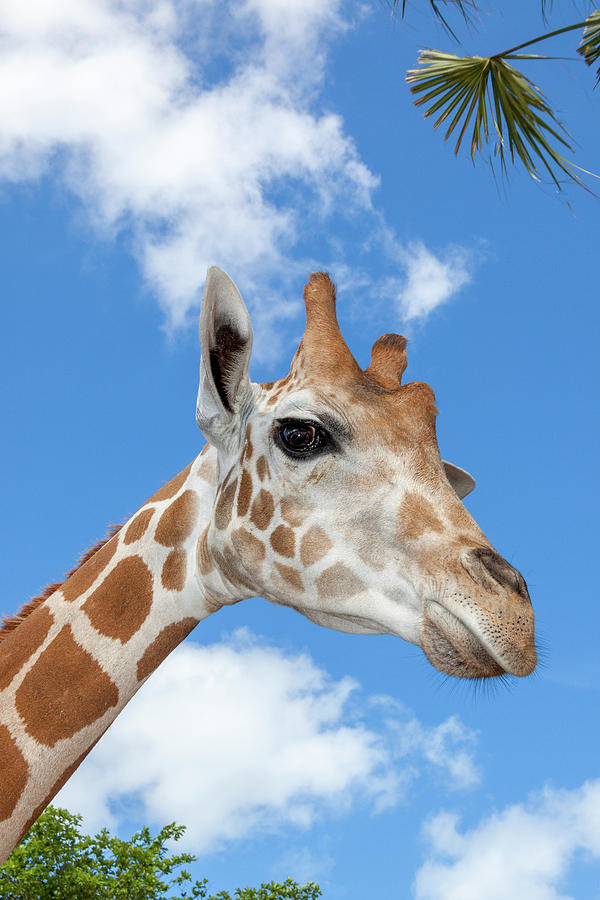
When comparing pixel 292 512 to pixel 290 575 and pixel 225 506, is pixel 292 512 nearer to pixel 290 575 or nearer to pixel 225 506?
pixel 290 575

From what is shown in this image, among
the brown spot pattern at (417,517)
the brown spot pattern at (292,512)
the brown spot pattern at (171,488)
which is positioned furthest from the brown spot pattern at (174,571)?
the brown spot pattern at (417,517)

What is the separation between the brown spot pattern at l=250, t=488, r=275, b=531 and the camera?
5203mm

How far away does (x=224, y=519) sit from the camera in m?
5.36

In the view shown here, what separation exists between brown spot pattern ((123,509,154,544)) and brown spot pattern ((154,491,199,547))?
142mm

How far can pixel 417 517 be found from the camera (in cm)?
484

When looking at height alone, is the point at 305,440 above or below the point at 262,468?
above

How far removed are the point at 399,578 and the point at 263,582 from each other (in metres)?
0.90

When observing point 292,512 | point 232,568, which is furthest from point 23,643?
point 292,512

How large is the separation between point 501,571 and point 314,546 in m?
1.11

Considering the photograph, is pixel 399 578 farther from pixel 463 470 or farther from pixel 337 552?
pixel 463 470

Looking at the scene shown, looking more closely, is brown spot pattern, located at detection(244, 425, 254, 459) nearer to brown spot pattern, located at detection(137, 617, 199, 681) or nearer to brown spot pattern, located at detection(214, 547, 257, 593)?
brown spot pattern, located at detection(214, 547, 257, 593)

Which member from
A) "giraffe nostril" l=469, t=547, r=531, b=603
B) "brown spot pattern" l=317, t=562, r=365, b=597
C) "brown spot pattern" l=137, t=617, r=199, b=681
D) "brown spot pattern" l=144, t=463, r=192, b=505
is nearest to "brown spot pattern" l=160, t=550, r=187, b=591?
"brown spot pattern" l=137, t=617, r=199, b=681

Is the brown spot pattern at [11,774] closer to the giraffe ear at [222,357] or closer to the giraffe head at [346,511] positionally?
the giraffe head at [346,511]

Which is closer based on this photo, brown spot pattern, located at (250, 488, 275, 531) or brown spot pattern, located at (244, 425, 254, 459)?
brown spot pattern, located at (250, 488, 275, 531)
